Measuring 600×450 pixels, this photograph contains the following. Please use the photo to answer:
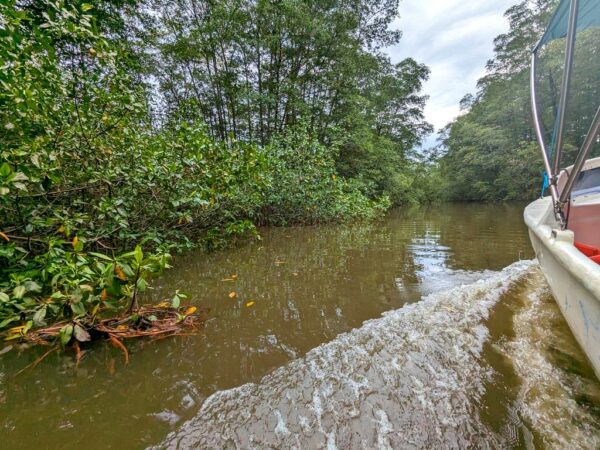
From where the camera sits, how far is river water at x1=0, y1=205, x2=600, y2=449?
1049 mm

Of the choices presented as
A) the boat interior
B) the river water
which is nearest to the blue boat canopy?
the boat interior

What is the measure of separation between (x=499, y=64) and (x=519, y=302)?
98.0ft

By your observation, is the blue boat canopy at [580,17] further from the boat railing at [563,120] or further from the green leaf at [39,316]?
the green leaf at [39,316]

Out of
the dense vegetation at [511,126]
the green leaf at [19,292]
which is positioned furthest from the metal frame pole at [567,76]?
the dense vegetation at [511,126]

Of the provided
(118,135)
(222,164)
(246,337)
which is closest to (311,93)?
(222,164)

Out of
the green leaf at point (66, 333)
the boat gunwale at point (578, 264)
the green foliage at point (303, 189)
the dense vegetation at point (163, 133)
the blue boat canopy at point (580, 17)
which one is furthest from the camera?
the green foliage at point (303, 189)

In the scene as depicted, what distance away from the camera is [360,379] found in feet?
4.48

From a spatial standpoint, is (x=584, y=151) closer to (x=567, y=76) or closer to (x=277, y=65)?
(x=567, y=76)

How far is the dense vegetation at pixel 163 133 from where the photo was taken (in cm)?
174

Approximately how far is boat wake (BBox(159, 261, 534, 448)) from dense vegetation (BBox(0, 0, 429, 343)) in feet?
3.06

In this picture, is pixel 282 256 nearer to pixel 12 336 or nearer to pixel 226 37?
pixel 12 336

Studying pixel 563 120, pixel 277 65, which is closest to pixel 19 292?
pixel 563 120

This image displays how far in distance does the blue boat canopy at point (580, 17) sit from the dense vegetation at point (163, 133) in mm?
3352

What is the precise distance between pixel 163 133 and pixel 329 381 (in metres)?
4.50
